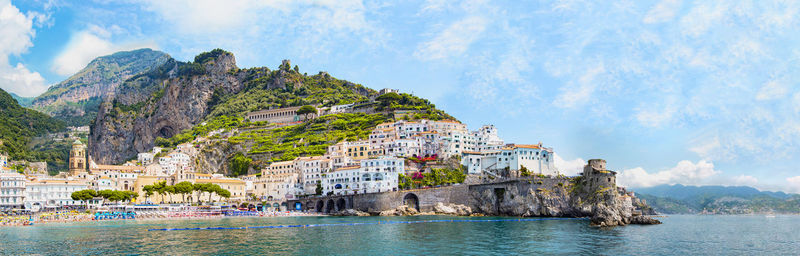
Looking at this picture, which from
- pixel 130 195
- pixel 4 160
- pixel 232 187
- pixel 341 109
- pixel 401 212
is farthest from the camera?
pixel 341 109

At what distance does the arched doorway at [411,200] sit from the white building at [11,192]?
53071 mm

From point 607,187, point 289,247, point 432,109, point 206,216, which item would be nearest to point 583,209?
point 607,187

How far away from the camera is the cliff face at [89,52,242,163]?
150 metres

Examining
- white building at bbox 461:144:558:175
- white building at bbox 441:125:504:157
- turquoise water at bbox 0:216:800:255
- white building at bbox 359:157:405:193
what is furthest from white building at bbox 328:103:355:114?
turquoise water at bbox 0:216:800:255

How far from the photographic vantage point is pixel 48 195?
263 ft

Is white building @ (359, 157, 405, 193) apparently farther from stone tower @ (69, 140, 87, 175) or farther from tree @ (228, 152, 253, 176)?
stone tower @ (69, 140, 87, 175)

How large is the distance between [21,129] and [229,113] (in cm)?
6104

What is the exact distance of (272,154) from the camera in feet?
352

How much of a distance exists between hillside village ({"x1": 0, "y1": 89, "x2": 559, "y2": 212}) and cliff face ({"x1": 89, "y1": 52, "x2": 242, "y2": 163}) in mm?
44160

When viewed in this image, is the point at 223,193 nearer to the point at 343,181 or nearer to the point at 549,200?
the point at 343,181

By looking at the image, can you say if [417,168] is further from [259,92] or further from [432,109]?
[259,92]

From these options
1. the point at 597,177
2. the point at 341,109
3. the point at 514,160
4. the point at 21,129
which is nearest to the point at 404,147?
the point at 514,160

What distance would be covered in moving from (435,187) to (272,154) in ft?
133

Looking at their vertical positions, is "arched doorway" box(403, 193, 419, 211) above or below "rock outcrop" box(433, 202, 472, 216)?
above
